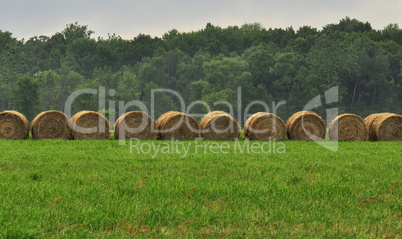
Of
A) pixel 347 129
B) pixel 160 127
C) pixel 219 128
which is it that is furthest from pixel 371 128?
pixel 160 127

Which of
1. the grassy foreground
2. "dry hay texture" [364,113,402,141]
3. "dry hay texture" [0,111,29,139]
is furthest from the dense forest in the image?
the grassy foreground

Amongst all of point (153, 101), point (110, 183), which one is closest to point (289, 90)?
point (153, 101)

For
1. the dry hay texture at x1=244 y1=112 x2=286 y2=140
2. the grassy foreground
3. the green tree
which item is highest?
the green tree

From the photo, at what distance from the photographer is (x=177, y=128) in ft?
66.7

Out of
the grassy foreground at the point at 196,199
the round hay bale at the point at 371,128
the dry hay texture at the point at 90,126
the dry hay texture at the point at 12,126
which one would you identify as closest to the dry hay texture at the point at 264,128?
the round hay bale at the point at 371,128

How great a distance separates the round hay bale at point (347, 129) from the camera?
72.4 ft

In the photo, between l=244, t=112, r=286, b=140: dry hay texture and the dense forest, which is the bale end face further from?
the dense forest

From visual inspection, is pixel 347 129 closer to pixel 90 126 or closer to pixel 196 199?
pixel 90 126

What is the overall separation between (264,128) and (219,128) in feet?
7.36

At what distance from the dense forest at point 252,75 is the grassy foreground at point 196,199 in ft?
232

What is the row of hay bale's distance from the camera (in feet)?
66.7

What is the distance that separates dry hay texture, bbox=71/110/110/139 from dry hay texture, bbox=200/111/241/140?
15.8 feet

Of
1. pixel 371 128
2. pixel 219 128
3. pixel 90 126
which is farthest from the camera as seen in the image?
pixel 371 128

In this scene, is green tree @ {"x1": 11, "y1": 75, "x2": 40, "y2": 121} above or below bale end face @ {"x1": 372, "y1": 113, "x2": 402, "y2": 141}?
above
